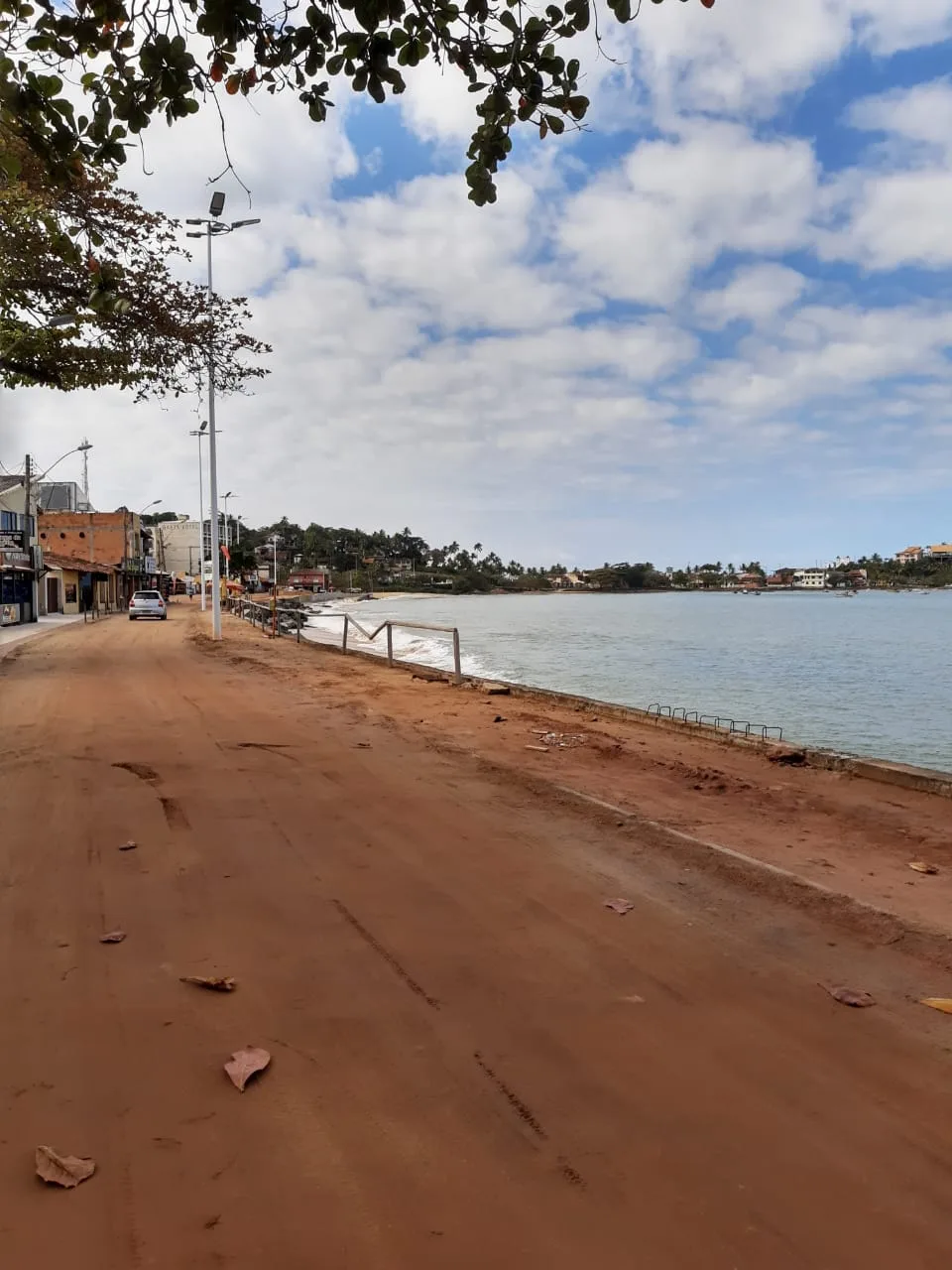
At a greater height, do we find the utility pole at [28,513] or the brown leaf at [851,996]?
the utility pole at [28,513]

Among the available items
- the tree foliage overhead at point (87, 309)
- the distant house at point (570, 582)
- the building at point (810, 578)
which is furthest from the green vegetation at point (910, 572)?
the tree foliage overhead at point (87, 309)

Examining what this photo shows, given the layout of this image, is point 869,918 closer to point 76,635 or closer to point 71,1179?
point 71,1179

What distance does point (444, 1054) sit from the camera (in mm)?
2777

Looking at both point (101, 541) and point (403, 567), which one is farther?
point (403, 567)

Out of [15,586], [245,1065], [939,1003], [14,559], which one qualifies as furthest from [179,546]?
[939,1003]

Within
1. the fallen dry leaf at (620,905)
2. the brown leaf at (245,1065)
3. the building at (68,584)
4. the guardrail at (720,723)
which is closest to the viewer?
the brown leaf at (245,1065)

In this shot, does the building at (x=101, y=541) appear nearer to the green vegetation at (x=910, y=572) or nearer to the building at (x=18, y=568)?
the building at (x=18, y=568)

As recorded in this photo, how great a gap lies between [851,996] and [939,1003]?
1.08 ft

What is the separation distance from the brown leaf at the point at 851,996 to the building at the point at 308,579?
5218 inches

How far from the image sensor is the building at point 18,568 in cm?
3145

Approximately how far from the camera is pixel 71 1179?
2.16 meters

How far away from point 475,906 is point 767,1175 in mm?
1974

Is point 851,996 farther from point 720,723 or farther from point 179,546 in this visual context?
point 179,546

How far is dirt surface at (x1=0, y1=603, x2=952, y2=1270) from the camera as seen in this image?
6.75 feet
